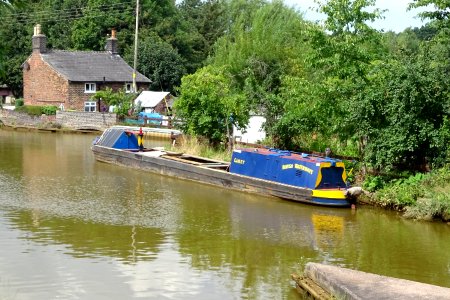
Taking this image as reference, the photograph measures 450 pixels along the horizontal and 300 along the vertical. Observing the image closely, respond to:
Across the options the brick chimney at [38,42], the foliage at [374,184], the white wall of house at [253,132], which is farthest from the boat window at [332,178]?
the brick chimney at [38,42]

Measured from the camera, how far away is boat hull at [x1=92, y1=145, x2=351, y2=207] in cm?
2256

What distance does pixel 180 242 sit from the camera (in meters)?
17.5

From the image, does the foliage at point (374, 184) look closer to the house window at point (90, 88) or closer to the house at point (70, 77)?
the house at point (70, 77)

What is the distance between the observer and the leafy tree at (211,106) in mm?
29781

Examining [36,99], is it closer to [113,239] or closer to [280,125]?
[280,125]

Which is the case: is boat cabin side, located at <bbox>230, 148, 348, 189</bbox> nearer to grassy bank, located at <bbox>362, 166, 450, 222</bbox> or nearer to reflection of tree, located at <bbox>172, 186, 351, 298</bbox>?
reflection of tree, located at <bbox>172, 186, 351, 298</bbox>

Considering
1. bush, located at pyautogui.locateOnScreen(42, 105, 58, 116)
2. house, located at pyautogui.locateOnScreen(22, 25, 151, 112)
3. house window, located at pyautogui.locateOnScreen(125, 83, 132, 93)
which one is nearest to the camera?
bush, located at pyautogui.locateOnScreen(42, 105, 58, 116)

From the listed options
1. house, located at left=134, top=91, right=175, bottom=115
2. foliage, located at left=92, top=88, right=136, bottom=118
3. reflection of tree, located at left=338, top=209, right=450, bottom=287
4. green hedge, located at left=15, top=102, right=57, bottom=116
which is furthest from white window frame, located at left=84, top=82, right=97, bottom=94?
reflection of tree, located at left=338, top=209, right=450, bottom=287

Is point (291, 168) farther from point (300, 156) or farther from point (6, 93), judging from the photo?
point (6, 93)

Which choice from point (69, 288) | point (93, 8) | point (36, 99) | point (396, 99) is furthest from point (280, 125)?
point (93, 8)

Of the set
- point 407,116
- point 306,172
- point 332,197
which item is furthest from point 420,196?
point 306,172

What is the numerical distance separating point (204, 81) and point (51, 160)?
840 cm

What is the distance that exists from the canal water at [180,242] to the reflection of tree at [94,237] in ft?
0.09

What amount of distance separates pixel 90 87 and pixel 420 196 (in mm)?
36350
